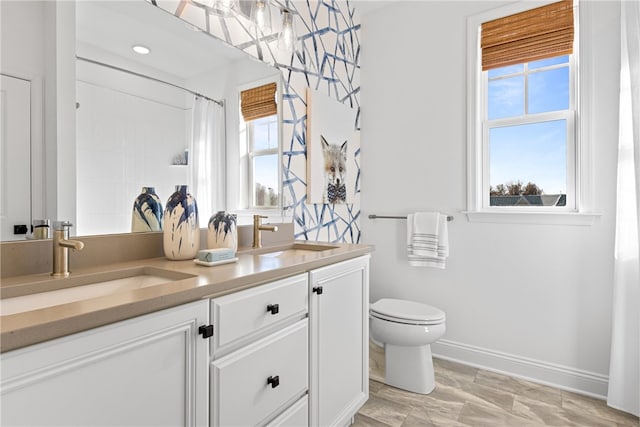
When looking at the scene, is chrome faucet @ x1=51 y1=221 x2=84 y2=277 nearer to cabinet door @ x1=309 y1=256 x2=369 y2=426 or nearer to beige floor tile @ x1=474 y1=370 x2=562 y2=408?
cabinet door @ x1=309 y1=256 x2=369 y2=426

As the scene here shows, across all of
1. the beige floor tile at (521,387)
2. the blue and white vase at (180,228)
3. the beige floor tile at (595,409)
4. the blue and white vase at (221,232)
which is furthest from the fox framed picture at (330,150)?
the beige floor tile at (595,409)

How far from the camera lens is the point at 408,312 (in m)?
2.12

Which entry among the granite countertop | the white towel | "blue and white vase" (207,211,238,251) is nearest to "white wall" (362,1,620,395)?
the white towel

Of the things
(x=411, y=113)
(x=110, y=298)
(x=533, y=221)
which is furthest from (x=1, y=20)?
(x=533, y=221)

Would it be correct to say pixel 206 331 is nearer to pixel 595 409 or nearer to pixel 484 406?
pixel 484 406

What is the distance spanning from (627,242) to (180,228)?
222cm

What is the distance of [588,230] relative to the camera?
2.04 m

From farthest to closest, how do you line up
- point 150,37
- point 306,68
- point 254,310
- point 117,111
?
point 306,68, point 150,37, point 117,111, point 254,310

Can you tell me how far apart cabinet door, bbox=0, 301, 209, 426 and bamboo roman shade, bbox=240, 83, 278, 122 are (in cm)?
116

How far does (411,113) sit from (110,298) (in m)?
2.43

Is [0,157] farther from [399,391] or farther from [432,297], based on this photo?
[432,297]

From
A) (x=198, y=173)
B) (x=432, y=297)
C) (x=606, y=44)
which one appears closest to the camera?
(x=198, y=173)

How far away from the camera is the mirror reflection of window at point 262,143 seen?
1792 mm

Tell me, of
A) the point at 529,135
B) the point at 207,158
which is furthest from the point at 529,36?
the point at 207,158
